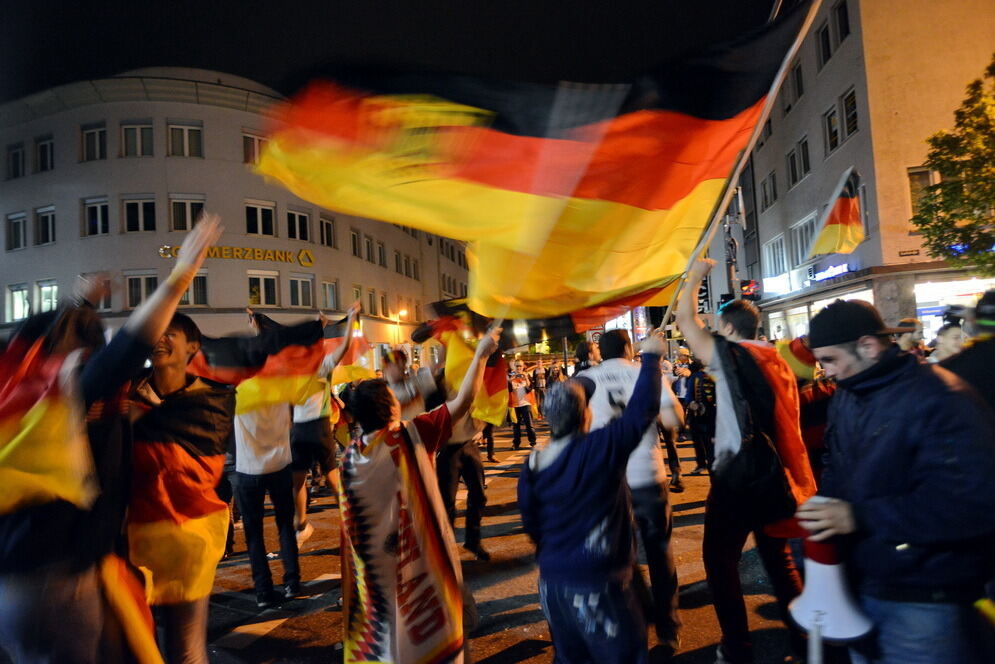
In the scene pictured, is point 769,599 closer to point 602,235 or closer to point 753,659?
point 753,659

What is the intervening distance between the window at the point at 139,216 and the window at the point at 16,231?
16.6ft

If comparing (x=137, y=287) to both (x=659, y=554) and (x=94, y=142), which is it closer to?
(x=94, y=142)

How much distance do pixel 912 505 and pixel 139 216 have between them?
3093 cm

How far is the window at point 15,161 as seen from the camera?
28.3 meters

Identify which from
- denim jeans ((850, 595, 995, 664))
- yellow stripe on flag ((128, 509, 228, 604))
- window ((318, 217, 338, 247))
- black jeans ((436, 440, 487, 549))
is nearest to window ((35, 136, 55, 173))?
window ((318, 217, 338, 247))

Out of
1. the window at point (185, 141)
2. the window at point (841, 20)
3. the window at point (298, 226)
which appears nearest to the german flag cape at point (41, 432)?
the window at point (841, 20)

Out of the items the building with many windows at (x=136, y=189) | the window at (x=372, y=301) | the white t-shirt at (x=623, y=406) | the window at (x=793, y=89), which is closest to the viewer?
the white t-shirt at (x=623, y=406)

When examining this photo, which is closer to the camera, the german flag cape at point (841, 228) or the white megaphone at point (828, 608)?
the white megaphone at point (828, 608)

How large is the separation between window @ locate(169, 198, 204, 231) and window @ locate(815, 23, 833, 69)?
84.3 ft

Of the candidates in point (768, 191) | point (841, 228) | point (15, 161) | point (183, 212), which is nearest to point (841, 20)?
point (768, 191)

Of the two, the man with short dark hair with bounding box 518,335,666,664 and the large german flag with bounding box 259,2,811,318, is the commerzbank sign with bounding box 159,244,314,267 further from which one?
the man with short dark hair with bounding box 518,335,666,664

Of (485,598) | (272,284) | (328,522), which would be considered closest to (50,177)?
(272,284)

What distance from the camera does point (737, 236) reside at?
36.8 m

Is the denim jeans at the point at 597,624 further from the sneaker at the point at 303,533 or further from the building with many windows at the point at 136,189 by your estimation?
the building with many windows at the point at 136,189
